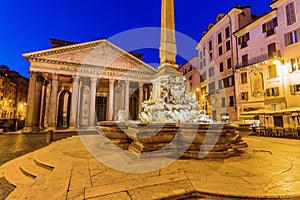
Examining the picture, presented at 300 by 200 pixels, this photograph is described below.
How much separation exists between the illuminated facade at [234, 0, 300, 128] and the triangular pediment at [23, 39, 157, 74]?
12318 mm

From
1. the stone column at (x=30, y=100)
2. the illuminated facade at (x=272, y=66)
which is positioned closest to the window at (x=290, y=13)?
the illuminated facade at (x=272, y=66)

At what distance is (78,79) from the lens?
751 inches

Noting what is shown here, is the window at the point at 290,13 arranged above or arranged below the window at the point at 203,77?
above

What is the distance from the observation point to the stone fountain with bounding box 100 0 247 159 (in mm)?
3604

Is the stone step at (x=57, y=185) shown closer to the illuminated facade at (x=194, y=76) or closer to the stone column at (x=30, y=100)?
the stone column at (x=30, y=100)

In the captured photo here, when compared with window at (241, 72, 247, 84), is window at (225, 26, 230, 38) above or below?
above

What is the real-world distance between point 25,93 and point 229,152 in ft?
201

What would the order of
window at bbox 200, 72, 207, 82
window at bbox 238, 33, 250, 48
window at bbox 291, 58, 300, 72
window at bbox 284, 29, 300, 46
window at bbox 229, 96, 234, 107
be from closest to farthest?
window at bbox 291, 58, 300, 72, window at bbox 284, 29, 300, 46, window at bbox 238, 33, 250, 48, window at bbox 229, 96, 234, 107, window at bbox 200, 72, 207, 82

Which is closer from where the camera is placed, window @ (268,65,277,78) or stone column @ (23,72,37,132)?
window @ (268,65,277,78)

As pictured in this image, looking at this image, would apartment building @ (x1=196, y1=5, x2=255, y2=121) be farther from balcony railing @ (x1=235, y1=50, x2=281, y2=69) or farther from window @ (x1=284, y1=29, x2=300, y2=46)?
window @ (x1=284, y1=29, x2=300, y2=46)

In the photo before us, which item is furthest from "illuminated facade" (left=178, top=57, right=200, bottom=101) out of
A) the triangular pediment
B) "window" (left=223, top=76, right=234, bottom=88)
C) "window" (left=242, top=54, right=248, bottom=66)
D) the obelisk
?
the obelisk

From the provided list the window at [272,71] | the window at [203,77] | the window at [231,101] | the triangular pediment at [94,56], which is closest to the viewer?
the window at [272,71]

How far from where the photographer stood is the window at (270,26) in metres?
16.6

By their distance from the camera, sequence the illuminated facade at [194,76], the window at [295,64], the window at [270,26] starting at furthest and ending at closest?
1. the illuminated facade at [194,76]
2. the window at [270,26]
3. the window at [295,64]
